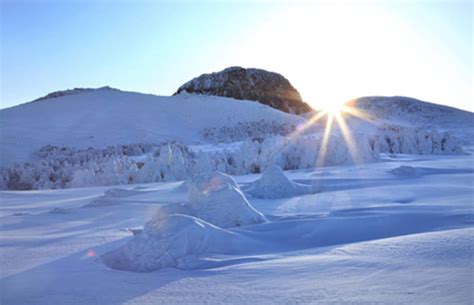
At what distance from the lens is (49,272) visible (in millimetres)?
2490

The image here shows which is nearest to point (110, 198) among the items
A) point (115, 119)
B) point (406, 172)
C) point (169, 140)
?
point (406, 172)

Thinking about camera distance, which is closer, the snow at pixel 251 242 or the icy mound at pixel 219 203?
the snow at pixel 251 242

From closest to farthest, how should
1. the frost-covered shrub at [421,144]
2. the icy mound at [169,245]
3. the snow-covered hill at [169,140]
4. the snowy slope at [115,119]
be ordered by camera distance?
the icy mound at [169,245] → the snow-covered hill at [169,140] → the frost-covered shrub at [421,144] → the snowy slope at [115,119]

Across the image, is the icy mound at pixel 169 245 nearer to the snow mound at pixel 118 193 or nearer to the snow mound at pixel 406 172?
the snow mound at pixel 118 193

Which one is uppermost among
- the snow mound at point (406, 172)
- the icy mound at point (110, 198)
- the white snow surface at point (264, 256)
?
the snow mound at point (406, 172)

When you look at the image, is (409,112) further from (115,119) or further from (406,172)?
(406,172)

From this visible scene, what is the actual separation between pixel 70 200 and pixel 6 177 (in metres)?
5.32

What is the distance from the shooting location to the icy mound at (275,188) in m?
5.34

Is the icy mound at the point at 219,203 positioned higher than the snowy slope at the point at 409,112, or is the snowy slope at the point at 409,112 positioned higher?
the snowy slope at the point at 409,112

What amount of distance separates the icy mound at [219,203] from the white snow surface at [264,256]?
0.96 ft

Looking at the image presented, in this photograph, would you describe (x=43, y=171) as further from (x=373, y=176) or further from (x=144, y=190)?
(x=373, y=176)

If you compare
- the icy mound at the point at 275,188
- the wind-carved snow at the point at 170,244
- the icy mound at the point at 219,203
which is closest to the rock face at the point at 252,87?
A: the icy mound at the point at 275,188

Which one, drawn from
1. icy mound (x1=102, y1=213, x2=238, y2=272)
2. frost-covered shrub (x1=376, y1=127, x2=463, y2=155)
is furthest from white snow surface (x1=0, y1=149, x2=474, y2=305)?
frost-covered shrub (x1=376, y1=127, x2=463, y2=155)

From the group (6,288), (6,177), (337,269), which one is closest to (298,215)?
(337,269)
